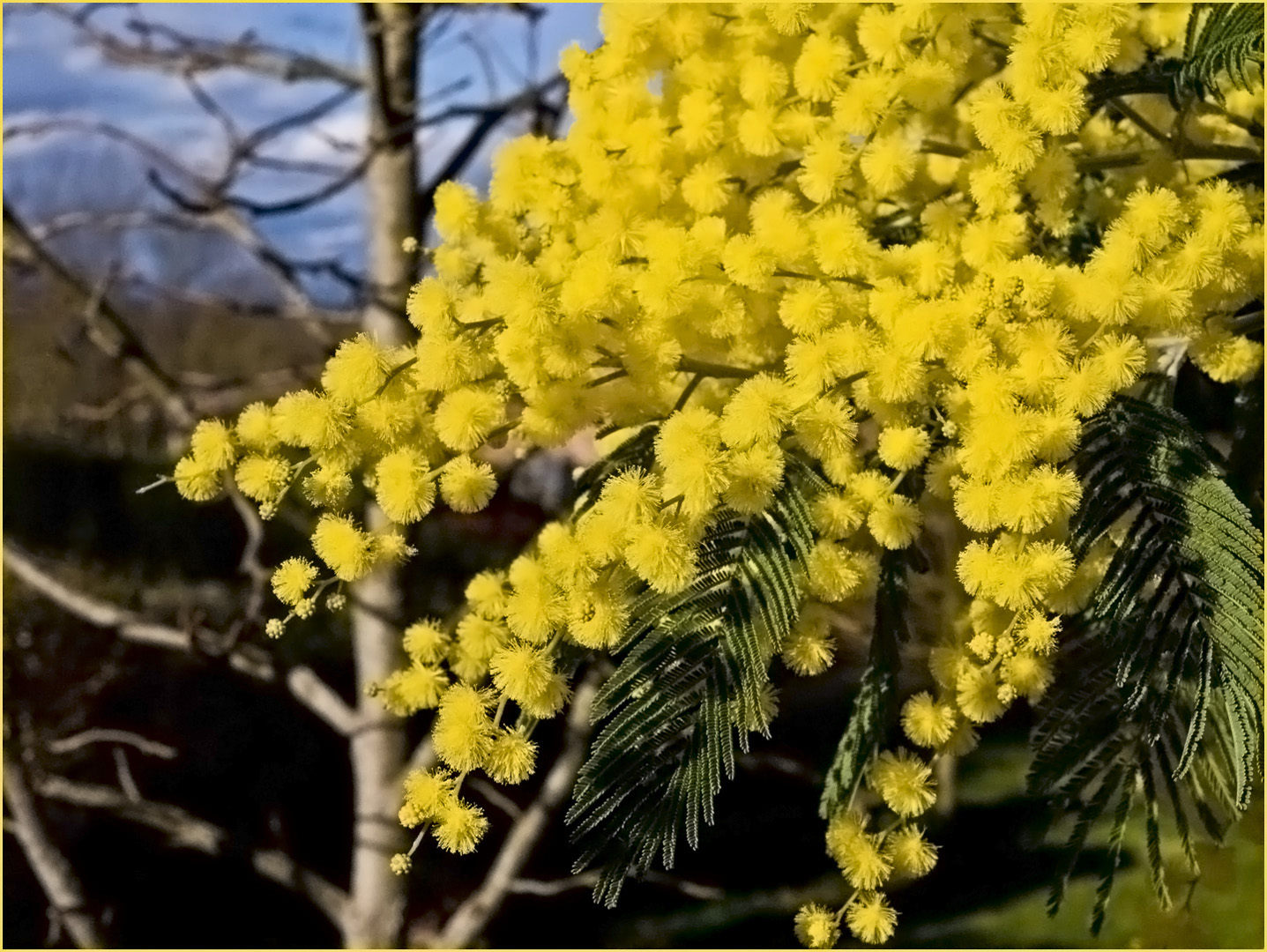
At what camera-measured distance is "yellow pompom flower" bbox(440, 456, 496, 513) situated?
1.00 feet

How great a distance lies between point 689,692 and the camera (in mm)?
297

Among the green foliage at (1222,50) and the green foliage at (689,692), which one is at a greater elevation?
the green foliage at (1222,50)

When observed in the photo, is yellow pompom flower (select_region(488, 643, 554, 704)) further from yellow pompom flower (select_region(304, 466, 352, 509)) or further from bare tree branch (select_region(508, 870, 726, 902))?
bare tree branch (select_region(508, 870, 726, 902))

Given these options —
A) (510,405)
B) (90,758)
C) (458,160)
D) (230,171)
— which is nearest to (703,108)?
(510,405)

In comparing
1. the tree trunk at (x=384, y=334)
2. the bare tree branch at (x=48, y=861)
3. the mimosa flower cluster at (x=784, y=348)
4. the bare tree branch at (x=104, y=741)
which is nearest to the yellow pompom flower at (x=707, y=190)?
the mimosa flower cluster at (x=784, y=348)

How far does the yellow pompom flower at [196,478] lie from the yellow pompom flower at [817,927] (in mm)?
230

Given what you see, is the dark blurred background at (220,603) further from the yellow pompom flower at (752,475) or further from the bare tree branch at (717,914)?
the yellow pompom flower at (752,475)

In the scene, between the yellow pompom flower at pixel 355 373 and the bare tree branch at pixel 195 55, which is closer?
the yellow pompom flower at pixel 355 373

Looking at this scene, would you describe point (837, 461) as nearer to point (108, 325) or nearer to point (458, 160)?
point (458, 160)

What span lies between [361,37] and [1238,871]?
2.58 feet

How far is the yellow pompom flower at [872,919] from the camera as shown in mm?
331

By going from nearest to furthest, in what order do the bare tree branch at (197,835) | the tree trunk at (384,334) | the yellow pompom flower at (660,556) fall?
the yellow pompom flower at (660,556)
the tree trunk at (384,334)
the bare tree branch at (197,835)

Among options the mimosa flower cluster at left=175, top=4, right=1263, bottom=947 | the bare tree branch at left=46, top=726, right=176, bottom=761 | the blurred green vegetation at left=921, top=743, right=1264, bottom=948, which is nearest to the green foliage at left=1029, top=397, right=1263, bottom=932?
the mimosa flower cluster at left=175, top=4, right=1263, bottom=947

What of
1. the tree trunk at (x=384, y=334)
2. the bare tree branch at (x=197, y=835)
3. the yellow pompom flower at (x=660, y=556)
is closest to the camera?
the yellow pompom flower at (x=660, y=556)
